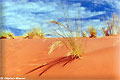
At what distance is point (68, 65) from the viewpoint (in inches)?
114

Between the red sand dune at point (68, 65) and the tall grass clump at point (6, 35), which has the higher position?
the red sand dune at point (68, 65)

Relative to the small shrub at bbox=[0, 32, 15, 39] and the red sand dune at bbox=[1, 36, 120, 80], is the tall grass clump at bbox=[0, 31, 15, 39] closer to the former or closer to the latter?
the small shrub at bbox=[0, 32, 15, 39]

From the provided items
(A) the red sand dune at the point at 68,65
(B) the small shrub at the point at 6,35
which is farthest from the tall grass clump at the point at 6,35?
(A) the red sand dune at the point at 68,65

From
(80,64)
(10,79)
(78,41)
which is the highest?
(78,41)

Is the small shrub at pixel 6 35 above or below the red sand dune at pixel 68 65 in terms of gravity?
below

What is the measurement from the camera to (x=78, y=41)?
10.8ft

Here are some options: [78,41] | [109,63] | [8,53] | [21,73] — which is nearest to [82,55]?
[78,41]

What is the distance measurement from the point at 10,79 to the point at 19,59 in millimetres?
819

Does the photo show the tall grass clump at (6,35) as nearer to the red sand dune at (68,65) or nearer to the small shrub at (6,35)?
the small shrub at (6,35)

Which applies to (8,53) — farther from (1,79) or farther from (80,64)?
(80,64)

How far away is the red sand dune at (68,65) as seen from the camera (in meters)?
2.56

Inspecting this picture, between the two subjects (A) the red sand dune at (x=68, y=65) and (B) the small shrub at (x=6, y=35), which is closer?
(A) the red sand dune at (x=68, y=65)

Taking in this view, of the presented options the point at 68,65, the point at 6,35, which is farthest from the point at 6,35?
the point at 68,65

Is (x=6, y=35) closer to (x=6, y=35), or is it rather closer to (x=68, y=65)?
(x=6, y=35)
